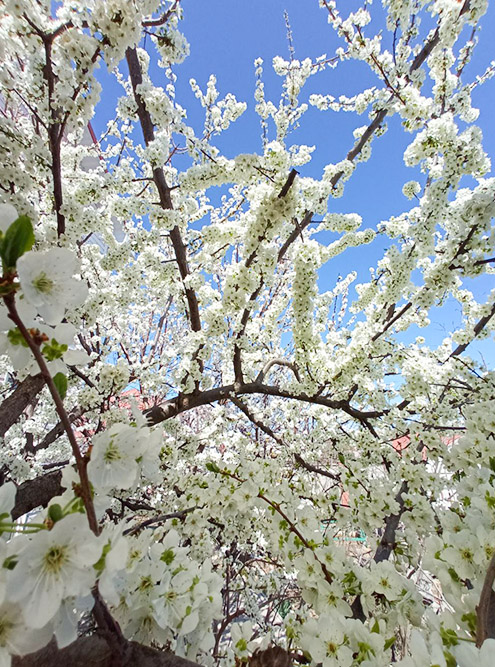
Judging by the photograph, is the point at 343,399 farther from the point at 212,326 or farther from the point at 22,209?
the point at 22,209

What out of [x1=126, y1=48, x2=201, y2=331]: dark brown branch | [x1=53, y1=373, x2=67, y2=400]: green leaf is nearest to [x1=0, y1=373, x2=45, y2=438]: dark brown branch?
[x1=126, y1=48, x2=201, y2=331]: dark brown branch

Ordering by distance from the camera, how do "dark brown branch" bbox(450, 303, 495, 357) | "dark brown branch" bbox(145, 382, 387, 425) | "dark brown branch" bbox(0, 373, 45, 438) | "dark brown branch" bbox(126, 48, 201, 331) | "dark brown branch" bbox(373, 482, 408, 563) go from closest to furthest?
1. "dark brown branch" bbox(373, 482, 408, 563)
2. "dark brown branch" bbox(0, 373, 45, 438)
3. "dark brown branch" bbox(126, 48, 201, 331)
4. "dark brown branch" bbox(145, 382, 387, 425)
5. "dark brown branch" bbox(450, 303, 495, 357)

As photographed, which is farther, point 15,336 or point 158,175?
point 158,175

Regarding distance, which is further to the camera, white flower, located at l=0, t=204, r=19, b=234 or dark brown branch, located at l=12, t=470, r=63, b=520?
dark brown branch, located at l=12, t=470, r=63, b=520

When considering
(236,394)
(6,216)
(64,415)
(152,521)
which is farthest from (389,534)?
(6,216)

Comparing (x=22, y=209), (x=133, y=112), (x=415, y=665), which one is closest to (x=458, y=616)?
(x=415, y=665)

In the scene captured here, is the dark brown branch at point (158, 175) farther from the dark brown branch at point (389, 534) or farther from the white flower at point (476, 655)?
the white flower at point (476, 655)

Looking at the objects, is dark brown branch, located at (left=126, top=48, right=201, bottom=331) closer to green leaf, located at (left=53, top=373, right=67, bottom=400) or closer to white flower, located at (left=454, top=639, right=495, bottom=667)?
green leaf, located at (left=53, top=373, right=67, bottom=400)

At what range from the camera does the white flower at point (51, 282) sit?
60 cm

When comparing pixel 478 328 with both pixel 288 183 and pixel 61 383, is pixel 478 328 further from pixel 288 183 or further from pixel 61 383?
pixel 61 383

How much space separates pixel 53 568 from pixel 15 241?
1.79ft

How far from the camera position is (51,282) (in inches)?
25.7

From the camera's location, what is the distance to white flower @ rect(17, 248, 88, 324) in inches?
23.8

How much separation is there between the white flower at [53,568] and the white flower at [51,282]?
1.24 feet
